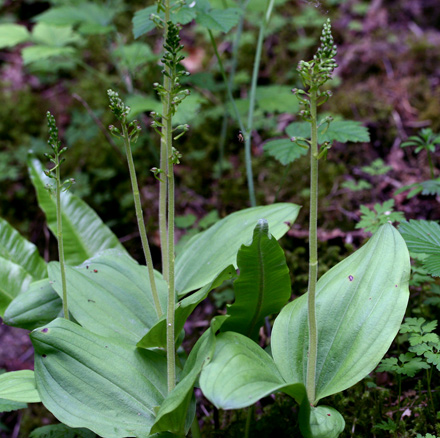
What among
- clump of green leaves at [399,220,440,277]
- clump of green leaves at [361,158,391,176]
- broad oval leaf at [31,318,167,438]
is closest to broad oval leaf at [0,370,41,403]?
broad oval leaf at [31,318,167,438]

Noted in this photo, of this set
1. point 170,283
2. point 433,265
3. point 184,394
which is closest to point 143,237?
point 170,283

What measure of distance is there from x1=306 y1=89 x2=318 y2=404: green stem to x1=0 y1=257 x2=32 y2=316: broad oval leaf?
6.05 ft

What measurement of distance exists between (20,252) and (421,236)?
96.4 inches

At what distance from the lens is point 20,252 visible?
3.09 m

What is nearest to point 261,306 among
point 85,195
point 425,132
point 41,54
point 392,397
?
point 392,397

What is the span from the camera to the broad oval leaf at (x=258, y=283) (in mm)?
1829

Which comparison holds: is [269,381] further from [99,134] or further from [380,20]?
[380,20]

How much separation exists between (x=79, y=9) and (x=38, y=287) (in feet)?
9.22

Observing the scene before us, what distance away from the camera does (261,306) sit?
2086 mm

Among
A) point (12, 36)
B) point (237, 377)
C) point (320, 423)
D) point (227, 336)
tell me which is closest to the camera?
point (237, 377)

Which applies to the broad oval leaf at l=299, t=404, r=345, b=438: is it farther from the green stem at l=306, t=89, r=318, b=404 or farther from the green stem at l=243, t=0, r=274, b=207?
the green stem at l=243, t=0, r=274, b=207

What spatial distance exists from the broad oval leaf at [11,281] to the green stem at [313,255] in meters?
1.84

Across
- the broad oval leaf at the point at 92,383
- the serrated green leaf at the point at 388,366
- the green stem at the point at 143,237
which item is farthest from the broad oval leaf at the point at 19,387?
the serrated green leaf at the point at 388,366

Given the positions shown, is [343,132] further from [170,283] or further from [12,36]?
[12,36]
